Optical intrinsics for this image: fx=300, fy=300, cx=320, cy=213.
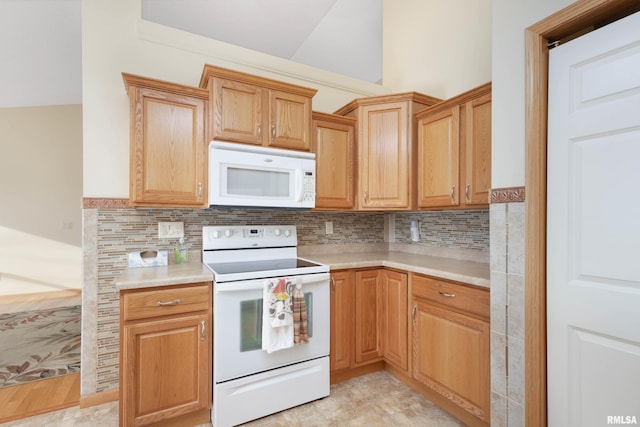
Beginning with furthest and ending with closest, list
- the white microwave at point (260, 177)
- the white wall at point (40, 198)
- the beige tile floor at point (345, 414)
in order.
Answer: the white wall at point (40, 198), the white microwave at point (260, 177), the beige tile floor at point (345, 414)

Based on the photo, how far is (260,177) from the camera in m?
2.14

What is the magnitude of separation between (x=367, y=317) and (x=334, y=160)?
4.23 feet

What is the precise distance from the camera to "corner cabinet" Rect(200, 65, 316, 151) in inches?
78.6

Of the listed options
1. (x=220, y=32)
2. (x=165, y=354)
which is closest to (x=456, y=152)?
(x=165, y=354)

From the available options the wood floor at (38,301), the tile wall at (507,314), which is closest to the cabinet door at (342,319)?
the tile wall at (507,314)

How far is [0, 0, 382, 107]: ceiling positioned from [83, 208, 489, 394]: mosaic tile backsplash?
6.74ft

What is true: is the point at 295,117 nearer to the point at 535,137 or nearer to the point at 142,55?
the point at 142,55

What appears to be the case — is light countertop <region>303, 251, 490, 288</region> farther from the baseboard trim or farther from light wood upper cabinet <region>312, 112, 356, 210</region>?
the baseboard trim

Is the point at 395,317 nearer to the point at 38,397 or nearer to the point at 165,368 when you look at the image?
the point at 165,368

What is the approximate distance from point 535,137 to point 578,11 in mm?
495

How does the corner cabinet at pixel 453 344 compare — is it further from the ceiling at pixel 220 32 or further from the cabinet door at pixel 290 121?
the ceiling at pixel 220 32

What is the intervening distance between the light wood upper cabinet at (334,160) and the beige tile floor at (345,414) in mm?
1418

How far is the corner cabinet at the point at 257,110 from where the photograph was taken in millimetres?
1996

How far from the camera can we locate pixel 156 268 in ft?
6.67
